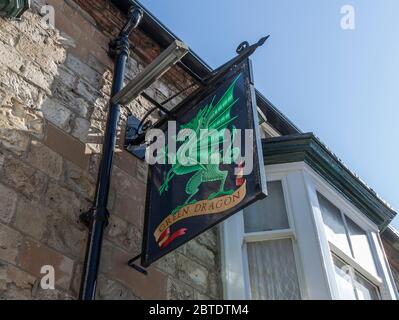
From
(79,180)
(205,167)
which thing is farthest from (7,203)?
(205,167)

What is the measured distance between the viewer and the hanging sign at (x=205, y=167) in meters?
3.46

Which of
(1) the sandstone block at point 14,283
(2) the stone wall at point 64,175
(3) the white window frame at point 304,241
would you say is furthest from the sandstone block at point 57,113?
(3) the white window frame at point 304,241

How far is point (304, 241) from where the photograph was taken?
4.91 meters

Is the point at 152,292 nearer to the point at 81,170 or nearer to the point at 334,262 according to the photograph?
the point at 81,170

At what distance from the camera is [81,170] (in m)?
4.24

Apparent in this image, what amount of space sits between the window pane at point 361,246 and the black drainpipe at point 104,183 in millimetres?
2706

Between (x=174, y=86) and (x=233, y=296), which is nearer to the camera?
(x=233, y=296)

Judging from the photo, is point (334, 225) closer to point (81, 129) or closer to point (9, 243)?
point (81, 129)

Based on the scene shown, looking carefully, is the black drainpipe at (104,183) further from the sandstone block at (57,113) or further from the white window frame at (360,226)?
the white window frame at (360,226)

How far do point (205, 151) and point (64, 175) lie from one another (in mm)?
1039

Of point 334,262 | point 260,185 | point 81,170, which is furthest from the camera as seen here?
point 334,262
